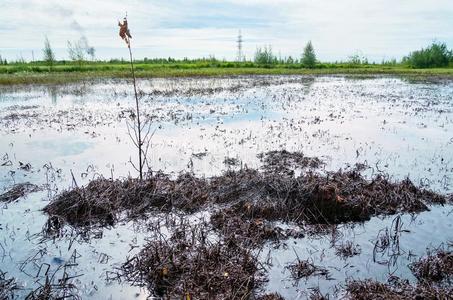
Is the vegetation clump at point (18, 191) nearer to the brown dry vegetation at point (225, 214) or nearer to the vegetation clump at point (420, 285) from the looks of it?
the brown dry vegetation at point (225, 214)

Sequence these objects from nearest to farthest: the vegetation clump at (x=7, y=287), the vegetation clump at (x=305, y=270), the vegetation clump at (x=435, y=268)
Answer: the vegetation clump at (x=7, y=287) < the vegetation clump at (x=435, y=268) < the vegetation clump at (x=305, y=270)

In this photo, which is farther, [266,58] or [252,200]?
[266,58]

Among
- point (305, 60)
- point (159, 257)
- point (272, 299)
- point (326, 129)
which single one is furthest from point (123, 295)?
point (305, 60)

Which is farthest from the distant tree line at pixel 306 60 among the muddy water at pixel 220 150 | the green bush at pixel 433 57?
the muddy water at pixel 220 150

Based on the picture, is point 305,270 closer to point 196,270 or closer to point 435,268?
point 196,270

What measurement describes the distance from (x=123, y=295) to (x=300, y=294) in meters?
2.38

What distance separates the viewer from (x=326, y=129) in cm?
1432

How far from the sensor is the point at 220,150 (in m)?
11.4

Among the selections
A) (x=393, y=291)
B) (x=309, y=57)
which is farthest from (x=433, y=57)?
(x=393, y=291)

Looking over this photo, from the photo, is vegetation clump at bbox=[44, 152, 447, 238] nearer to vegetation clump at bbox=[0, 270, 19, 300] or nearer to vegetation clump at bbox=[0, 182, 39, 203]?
vegetation clump at bbox=[0, 182, 39, 203]

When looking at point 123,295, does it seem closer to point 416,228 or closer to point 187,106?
point 416,228

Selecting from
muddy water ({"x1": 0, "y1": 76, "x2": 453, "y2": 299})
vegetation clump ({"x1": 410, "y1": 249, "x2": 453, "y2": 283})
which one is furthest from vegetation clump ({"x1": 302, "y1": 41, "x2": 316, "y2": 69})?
vegetation clump ({"x1": 410, "y1": 249, "x2": 453, "y2": 283})

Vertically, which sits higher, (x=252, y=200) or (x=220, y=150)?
(x=220, y=150)

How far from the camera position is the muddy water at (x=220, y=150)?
18.3 ft
